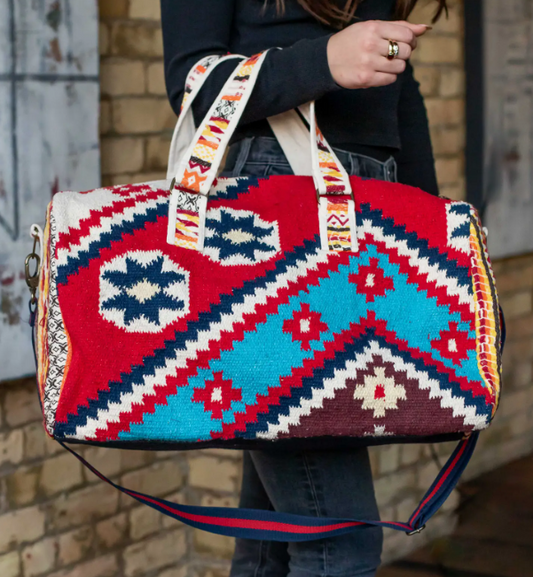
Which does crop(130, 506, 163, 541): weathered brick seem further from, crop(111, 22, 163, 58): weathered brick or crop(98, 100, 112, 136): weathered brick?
crop(111, 22, 163, 58): weathered brick

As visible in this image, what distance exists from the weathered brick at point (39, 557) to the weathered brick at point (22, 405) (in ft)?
1.00

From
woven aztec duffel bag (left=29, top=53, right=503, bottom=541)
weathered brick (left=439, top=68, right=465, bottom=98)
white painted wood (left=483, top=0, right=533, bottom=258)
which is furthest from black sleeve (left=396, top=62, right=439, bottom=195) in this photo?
white painted wood (left=483, top=0, right=533, bottom=258)

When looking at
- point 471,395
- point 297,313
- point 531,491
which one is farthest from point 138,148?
point 531,491

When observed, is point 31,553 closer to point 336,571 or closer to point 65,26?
point 336,571

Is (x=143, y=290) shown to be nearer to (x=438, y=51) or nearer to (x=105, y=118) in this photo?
(x=105, y=118)

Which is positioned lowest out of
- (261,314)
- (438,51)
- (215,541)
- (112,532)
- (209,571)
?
(209,571)

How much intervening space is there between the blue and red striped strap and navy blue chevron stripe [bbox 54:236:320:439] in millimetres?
141

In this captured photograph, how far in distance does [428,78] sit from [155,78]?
3.65ft

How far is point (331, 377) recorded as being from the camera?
3.50 feet

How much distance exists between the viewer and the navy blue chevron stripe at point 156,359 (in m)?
1.02

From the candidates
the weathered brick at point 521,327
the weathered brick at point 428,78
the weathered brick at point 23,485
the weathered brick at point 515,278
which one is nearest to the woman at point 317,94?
the weathered brick at point 23,485

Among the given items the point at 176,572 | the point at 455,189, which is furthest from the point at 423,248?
the point at 455,189

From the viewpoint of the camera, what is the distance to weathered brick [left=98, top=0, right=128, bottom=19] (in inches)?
74.6

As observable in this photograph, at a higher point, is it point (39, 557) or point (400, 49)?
point (400, 49)
